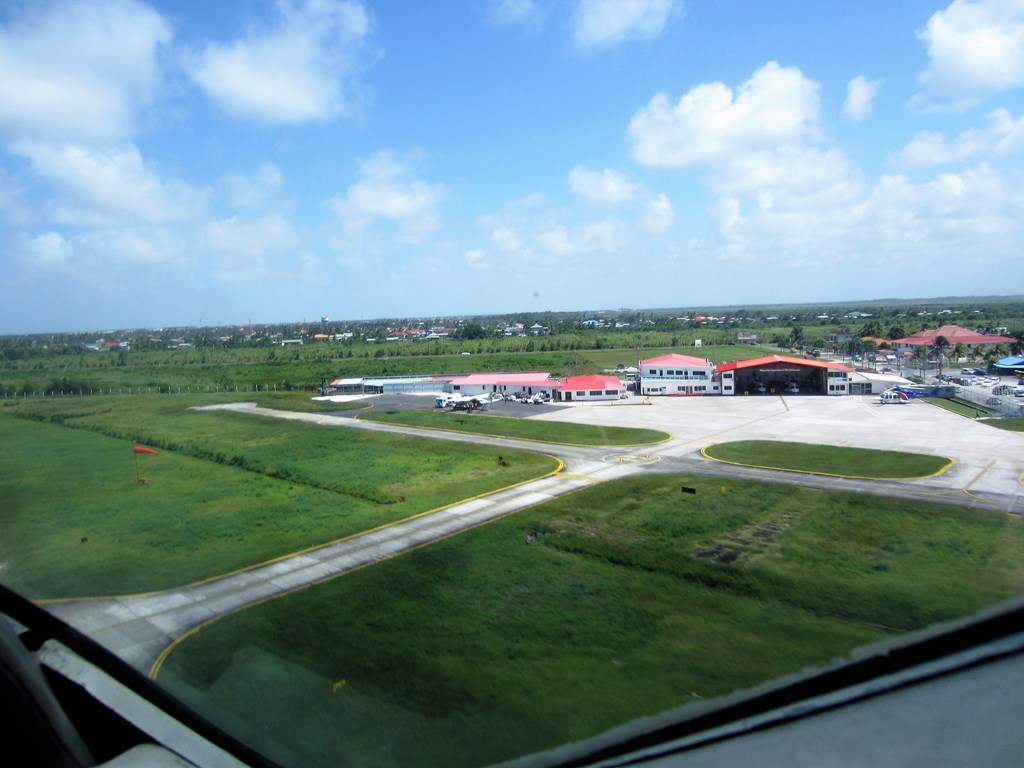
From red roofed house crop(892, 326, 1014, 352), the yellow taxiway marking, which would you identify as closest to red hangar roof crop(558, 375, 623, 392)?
the yellow taxiway marking

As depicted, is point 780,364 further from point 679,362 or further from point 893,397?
point 893,397

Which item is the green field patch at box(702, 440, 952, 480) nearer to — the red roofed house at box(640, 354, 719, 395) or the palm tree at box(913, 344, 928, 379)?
the red roofed house at box(640, 354, 719, 395)

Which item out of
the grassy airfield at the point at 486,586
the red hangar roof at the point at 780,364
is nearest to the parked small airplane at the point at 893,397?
the red hangar roof at the point at 780,364

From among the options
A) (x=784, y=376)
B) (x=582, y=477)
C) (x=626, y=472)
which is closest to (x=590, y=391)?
(x=784, y=376)

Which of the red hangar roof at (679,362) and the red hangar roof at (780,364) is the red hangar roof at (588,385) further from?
the red hangar roof at (780,364)

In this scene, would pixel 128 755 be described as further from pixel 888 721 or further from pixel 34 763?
pixel 888 721

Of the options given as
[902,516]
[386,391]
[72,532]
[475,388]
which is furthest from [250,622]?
[386,391]
